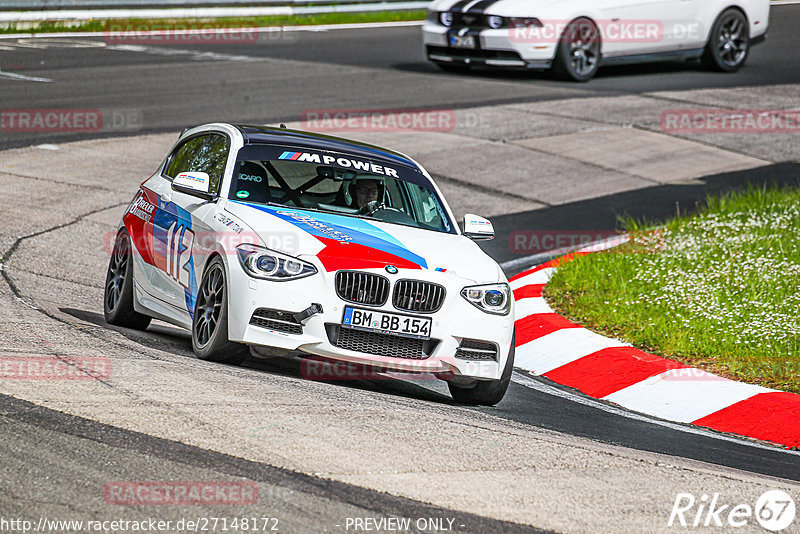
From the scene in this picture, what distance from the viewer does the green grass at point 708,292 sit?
27.2 feet

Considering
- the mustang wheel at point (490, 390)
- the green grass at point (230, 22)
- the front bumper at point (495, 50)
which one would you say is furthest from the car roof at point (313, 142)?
the green grass at point (230, 22)

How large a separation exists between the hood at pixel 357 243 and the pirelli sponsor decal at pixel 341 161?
60 centimetres

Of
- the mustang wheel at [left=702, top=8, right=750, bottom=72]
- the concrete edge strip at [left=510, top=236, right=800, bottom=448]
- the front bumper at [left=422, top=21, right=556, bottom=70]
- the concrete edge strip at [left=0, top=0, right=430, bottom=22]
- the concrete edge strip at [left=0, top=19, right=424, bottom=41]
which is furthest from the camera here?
the concrete edge strip at [left=0, top=0, right=430, bottom=22]

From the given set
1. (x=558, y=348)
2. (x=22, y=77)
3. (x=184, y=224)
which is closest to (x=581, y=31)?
(x=22, y=77)

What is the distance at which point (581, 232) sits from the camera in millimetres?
12750

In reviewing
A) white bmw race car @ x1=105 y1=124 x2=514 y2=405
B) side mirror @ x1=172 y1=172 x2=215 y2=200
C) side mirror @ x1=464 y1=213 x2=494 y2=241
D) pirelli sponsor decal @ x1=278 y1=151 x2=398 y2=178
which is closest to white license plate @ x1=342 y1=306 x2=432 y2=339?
white bmw race car @ x1=105 y1=124 x2=514 y2=405

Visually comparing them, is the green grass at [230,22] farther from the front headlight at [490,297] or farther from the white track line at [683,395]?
the white track line at [683,395]

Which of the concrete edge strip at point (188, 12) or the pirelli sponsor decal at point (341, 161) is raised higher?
the concrete edge strip at point (188, 12)

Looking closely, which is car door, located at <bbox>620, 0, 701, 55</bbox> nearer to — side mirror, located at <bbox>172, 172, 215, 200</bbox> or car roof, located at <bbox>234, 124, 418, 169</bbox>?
car roof, located at <bbox>234, 124, 418, 169</bbox>

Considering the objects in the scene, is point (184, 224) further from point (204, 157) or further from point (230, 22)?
point (230, 22)

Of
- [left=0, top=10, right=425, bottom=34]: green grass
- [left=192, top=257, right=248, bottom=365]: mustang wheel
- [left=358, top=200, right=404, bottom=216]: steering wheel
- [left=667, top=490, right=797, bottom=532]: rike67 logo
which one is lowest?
[left=667, top=490, right=797, bottom=532]: rike67 logo

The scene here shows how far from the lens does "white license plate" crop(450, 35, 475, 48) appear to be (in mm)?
19562

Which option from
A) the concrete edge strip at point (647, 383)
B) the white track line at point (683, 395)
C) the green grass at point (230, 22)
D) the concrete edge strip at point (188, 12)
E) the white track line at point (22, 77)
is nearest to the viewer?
the concrete edge strip at point (647, 383)

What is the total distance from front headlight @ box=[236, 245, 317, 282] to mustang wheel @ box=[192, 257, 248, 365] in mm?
231
